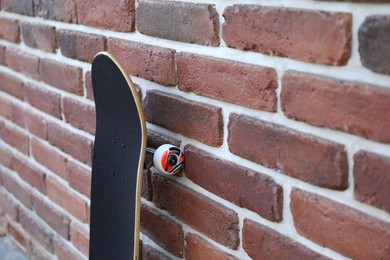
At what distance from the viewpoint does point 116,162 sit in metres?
1.27

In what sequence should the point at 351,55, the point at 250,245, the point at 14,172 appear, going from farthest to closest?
1. the point at 14,172
2. the point at 250,245
3. the point at 351,55

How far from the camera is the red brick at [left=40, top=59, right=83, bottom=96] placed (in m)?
1.61

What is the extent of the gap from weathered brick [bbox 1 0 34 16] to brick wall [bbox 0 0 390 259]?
2.2 inches

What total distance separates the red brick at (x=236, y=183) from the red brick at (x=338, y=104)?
0.15 m

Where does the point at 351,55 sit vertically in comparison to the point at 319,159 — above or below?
above

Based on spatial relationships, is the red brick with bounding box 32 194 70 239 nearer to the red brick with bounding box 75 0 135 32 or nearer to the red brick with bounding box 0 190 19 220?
the red brick with bounding box 0 190 19 220

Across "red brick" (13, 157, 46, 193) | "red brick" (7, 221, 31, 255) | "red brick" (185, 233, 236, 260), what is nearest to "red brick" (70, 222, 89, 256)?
"red brick" (13, 157, 46, 193)

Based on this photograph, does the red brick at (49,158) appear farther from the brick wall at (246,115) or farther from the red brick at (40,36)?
the red brick at (40,36)

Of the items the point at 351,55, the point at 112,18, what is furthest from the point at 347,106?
the point at 112,18

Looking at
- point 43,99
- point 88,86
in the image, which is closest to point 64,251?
point 43,99

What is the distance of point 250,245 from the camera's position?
3.53 ft

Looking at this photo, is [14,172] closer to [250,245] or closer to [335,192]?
[250,245]

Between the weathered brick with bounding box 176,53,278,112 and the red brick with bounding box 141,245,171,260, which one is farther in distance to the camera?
the red brick with bounding box 141,245,171,260

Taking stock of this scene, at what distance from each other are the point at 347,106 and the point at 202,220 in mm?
466
